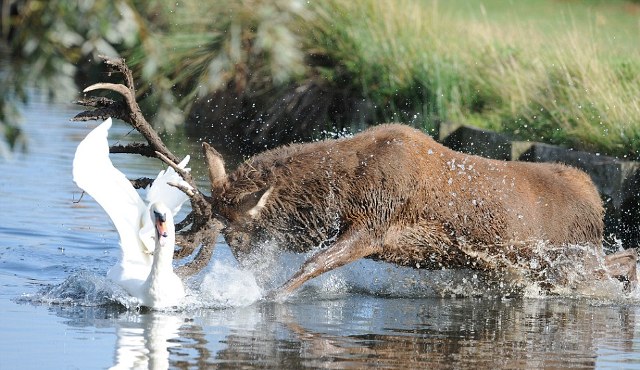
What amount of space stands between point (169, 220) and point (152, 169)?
275 inches

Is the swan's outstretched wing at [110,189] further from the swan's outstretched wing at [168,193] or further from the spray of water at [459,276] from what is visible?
the spray of water at [459,276]

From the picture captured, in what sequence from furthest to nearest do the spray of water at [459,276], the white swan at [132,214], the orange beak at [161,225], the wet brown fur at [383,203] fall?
the spray of water at [459,276]
the wet brown fur at [383,203]
the white swan at [132,214]
the orange beak at [161,225]

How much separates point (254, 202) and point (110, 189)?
96cm

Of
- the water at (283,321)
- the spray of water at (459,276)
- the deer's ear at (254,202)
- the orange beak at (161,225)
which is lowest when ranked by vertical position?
the water at (283,321)

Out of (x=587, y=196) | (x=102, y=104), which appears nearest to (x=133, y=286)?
(x=102, y=104)

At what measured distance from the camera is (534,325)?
7207 millimetres

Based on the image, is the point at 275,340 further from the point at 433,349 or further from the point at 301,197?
the point at 301,197

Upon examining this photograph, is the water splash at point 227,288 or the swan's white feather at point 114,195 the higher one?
the swan's white feather at point 114,195

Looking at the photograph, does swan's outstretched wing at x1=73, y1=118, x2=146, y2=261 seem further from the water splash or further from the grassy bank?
the grassy bank

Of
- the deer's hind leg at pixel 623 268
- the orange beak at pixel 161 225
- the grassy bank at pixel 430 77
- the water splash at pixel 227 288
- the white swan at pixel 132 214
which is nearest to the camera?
the orange beak at pixel 161 225

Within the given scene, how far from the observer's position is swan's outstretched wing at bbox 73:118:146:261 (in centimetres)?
722

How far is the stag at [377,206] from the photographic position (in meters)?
7.43

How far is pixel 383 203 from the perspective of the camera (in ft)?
25.1

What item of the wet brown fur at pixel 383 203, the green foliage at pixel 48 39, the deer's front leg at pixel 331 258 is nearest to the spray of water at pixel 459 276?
the wet brown fur at pixel 383 203
